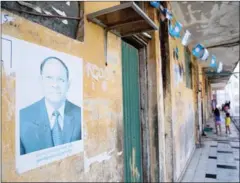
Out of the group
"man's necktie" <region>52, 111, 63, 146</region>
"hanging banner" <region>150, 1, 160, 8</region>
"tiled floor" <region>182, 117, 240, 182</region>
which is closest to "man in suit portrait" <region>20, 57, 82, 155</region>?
"man's necktie" <region>52, 111, 63, 146</region>

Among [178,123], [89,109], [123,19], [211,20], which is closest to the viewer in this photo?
[89,109]

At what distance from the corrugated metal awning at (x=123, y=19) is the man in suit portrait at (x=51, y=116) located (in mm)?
556

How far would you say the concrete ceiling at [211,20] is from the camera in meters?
3.71

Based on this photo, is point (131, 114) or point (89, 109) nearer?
point (89, 109)

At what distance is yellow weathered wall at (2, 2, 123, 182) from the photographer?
953 millimetres

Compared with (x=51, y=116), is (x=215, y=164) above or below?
below

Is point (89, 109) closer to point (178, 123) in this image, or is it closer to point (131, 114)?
point (131, 114)

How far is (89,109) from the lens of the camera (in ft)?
5.09

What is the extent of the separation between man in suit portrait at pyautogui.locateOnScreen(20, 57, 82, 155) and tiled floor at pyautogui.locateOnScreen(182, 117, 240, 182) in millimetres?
3511

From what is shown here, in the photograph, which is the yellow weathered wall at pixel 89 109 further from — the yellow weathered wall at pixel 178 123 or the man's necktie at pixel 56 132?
the yellow weathered wall at pixel 178 123

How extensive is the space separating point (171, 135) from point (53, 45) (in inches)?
108

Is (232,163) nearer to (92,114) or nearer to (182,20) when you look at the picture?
(182,20)

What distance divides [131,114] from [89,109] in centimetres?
113

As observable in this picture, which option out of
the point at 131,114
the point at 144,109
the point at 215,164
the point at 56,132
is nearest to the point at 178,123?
the point at 144,109
